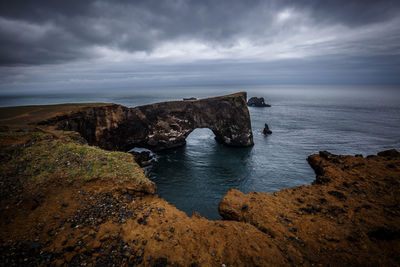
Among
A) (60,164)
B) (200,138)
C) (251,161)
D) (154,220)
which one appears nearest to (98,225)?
(154,220)

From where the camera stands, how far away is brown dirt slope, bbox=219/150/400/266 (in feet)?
21.6

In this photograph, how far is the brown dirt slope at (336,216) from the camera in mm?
6574

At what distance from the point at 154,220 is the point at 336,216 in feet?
31.2

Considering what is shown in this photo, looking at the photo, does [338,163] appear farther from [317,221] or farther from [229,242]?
[229,242]

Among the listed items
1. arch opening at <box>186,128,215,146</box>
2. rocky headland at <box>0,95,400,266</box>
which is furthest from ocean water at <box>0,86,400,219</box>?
rocky headland at <box>0,95,400,266</box>

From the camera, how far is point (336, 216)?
8.73 meters

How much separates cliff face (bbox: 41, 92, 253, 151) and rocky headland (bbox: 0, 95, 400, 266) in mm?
12874

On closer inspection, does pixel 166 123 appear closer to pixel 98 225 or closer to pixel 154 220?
pixel 154 220

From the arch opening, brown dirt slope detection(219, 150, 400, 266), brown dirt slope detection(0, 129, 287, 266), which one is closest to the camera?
brown dirt slope detection(0, 129, 287, 266)

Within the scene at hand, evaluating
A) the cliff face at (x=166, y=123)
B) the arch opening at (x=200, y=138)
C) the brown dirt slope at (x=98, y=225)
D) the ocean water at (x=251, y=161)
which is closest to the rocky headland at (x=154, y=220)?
the brown dirt slope at (x=98, y=225)

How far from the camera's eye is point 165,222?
305 inches

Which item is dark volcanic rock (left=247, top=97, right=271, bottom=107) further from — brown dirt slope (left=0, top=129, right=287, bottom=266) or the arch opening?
brown dirt slope (left=0, top=129, right=287, bottom=266)

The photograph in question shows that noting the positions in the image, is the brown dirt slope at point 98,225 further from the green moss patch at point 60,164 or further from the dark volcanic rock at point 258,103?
the dark volcanic rock at point 258,103

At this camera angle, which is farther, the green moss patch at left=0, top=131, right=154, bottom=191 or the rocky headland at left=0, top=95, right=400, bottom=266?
the green moss patch at left=0, top=131, right=154, bottom=191
